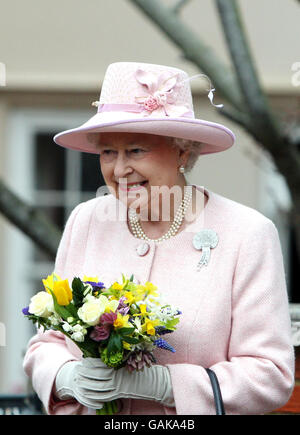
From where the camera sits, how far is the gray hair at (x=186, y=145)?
98.4 inches

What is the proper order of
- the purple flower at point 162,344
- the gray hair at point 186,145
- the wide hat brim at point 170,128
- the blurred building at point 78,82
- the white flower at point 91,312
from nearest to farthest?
the white flower at point 91,312
the purple flower at point 162,344
the wide hat brim at point 170,128
the gray hair at point 186,145
the blurred building at point 78,82

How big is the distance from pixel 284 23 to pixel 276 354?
16.0ft

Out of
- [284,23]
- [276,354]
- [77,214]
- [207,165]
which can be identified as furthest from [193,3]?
[276,354]

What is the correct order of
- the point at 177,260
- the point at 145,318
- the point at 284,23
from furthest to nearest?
the point at 284,23, the point at 177,260, the point at 145,318

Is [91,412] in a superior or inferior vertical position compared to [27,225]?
inferior

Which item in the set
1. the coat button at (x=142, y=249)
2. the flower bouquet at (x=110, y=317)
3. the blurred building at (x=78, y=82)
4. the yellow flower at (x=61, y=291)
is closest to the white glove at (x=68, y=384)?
the flower bouquet at (x=110, y=317)

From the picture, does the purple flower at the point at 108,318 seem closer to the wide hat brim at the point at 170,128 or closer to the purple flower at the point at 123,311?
the purple flower at the point at 123,311

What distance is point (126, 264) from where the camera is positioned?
256 centimetres

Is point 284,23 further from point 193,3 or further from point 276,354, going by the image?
point 276,354

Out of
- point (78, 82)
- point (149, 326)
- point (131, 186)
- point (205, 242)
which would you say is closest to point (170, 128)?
point (131, 186)

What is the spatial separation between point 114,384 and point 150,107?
833 mm

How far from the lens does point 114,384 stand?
2252mm

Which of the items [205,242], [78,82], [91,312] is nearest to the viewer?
[91,312]

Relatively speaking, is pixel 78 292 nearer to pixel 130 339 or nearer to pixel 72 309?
pixel 72 309
